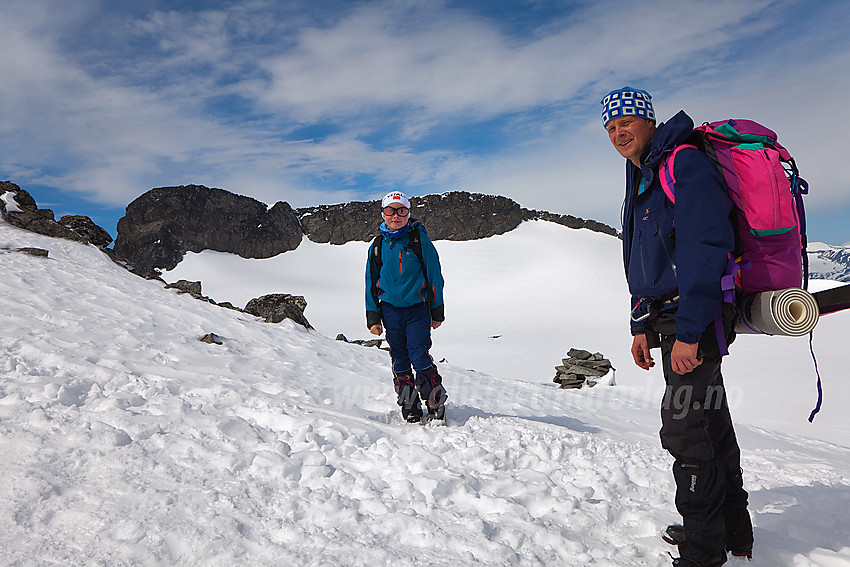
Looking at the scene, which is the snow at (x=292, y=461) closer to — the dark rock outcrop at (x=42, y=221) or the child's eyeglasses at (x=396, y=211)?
the child's eyeglasses at (x=396, y=211)

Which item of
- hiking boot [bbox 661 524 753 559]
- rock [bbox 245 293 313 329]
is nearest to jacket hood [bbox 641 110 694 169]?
hiking boot [bbox 661 524 753 559]

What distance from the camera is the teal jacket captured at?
15.6ft

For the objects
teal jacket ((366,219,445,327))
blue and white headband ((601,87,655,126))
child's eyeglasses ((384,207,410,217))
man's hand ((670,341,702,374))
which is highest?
blue and white headband ((601,87,655,126))

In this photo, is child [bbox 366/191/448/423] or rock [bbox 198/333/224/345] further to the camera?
rock [bbox 198/333/224/345]

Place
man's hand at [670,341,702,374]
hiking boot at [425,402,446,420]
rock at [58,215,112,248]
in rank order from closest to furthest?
1. man's hand at [670,341,702,374]
2. hiking boot at [425,402,446,420]
3. rock at [58,215,112,248]

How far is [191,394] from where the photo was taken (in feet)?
15.3

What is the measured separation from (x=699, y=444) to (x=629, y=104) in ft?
5.78

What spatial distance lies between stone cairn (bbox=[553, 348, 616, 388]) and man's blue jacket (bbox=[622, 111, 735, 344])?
9950mm

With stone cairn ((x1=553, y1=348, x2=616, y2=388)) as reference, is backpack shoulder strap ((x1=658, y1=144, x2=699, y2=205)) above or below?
above

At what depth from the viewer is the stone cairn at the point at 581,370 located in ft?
39.6

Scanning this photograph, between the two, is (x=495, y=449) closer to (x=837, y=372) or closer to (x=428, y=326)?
(x=428, y=326)

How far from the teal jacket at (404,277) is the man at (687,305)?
7.68ft

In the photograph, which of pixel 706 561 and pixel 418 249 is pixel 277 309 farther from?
pixel 706 561

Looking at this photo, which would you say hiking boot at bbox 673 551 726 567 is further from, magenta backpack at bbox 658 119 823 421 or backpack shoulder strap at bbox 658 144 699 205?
backpack shoulder strap at bbox 658 144 699 205
